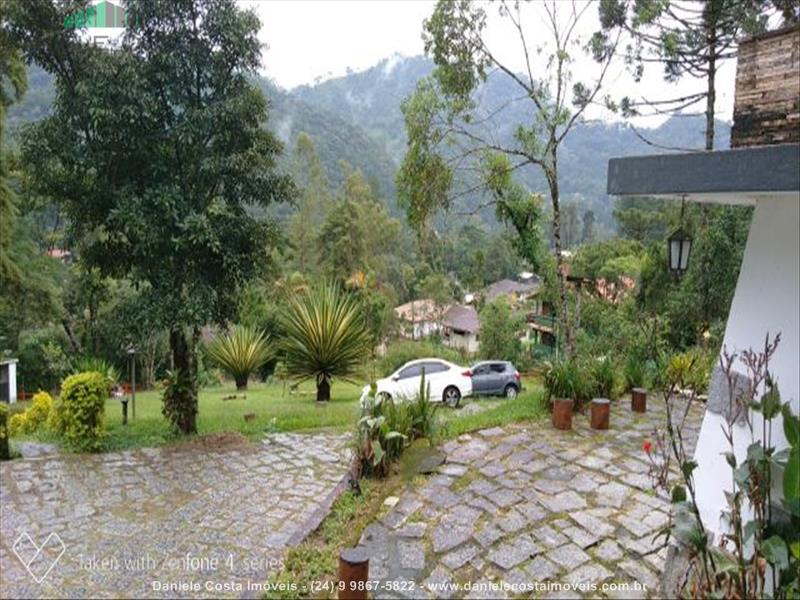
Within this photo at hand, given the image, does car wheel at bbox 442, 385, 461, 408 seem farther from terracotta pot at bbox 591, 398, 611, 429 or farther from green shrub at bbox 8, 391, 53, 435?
green shrub at bbox 8, 391, 53, 435

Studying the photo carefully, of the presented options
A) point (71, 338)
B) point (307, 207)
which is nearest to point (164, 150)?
point (71, 338)

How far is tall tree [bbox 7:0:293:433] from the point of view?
5285 millimetres

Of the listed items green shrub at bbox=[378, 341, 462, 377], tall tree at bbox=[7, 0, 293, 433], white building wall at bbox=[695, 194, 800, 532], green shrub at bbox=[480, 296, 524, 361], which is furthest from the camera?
green shrub at bbox=[480, 296, 524, 361]

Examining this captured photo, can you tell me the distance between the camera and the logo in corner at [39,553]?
340cm

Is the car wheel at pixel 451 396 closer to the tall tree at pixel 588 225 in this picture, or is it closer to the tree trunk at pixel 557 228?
the tree trunk at pixel 557 228

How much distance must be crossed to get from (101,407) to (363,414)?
2.87 meters

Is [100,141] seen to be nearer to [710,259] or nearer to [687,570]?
[687,570]

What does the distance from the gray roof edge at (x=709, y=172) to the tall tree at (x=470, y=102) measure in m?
4.42

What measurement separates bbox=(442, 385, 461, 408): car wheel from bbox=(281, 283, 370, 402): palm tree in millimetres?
2104

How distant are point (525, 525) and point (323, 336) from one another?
592 cm

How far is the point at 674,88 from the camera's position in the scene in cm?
896

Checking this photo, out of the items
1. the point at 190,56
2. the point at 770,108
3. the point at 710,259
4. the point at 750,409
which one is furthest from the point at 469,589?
the point at 710,259

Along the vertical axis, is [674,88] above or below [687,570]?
above

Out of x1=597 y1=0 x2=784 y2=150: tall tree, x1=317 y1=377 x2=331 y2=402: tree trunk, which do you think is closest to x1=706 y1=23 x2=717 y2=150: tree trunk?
x1=597 y1=0 x2=784 y2=150: tall tree
